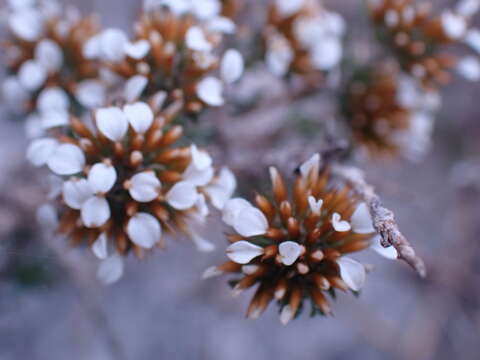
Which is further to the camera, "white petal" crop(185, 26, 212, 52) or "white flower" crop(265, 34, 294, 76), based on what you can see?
"white flower" crop(265, 34, 294, 76)

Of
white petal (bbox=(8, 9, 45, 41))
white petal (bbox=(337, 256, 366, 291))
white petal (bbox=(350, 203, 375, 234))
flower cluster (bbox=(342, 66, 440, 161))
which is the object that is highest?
white petal (bbox=(8, 9, 45, 41))

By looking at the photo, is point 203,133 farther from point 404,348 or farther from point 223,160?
point 404,348

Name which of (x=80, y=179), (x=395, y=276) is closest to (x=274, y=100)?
(x=80, y=179)

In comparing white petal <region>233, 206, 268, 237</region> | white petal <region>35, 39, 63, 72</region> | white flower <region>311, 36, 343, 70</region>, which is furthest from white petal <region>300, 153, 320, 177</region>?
white petal <region>35, 39, 63, 72</region>

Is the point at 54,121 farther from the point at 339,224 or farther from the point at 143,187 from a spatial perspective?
the point at 339,224

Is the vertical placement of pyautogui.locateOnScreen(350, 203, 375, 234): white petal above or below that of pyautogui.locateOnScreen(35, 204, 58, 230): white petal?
below

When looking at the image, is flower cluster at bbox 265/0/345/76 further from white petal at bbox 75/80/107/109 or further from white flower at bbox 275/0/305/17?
white petal at bbox 75/80/107/109

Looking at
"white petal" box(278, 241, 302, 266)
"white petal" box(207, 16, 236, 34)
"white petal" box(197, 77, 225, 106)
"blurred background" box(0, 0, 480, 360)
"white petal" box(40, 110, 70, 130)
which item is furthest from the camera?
"blurred background" box(0, 0, 480, 360)
